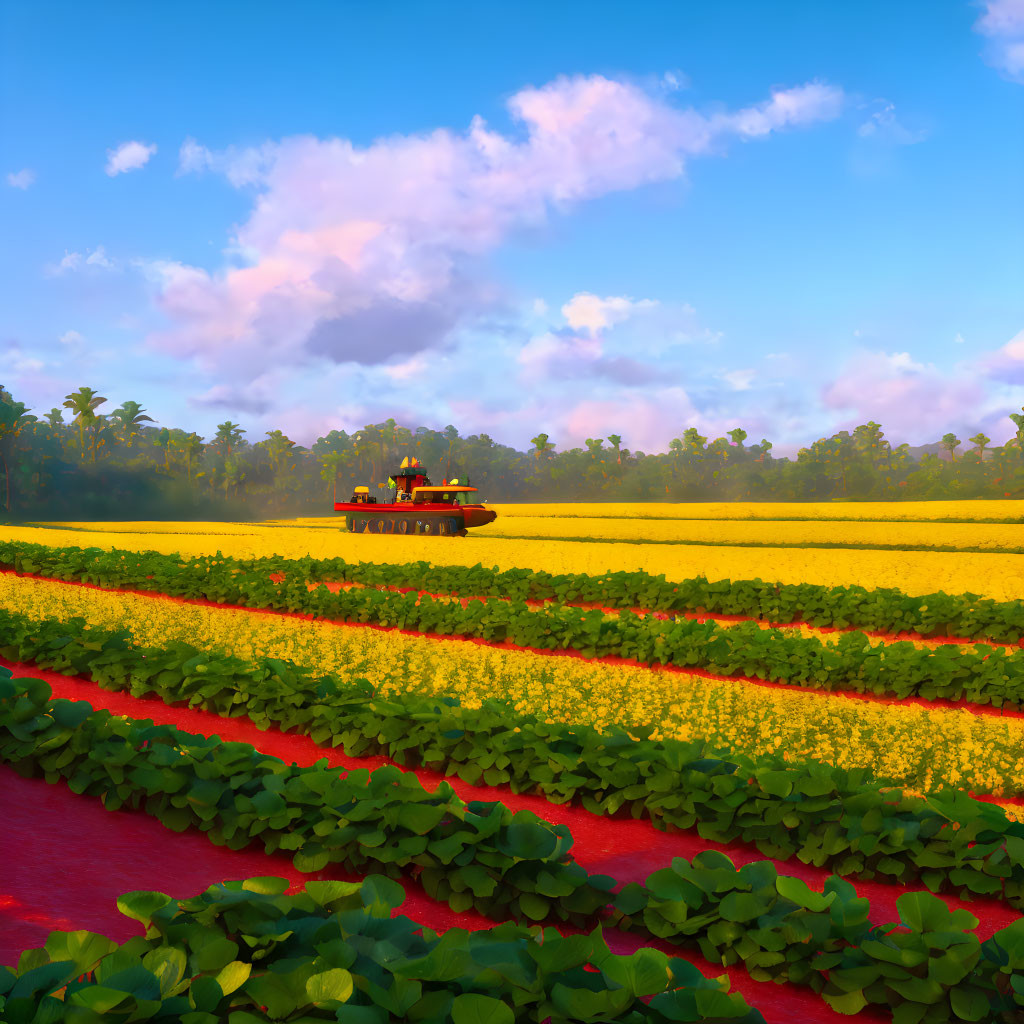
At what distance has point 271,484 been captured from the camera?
3583 inches

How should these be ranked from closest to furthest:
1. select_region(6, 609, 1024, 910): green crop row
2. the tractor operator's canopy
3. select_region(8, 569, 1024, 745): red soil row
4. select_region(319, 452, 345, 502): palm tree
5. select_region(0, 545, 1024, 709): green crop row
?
select_region(6, 609, 1024, 910): green crop row → select_region(8, 569, 1024, 745): red soil row → select_region(0, 545, 1024, 709): green crop row → the tractor operator's canopy → select_region(319, 452, 345, 502): palm tree

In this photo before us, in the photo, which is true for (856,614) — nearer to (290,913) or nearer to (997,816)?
(997,816)

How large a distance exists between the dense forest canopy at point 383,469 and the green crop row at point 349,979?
4753 cm

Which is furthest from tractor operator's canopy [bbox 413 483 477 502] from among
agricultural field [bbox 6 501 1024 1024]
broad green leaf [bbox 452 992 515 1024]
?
broad green leaf [bbox 452 992 515 1024]

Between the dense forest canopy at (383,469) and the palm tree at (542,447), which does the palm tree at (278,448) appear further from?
the palm tree at (542,447)

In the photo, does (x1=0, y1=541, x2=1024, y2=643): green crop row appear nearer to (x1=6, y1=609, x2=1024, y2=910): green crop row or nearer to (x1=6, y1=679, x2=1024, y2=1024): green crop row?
(x1=6, y1=609, x2=1024, y2=910): green crop row

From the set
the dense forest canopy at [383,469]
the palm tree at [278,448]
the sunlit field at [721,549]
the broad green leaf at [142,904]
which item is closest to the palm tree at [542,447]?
the dense forest canopy at [383,469]

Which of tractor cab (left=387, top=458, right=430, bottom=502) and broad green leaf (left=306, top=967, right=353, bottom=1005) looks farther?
tractor cab (left=387, top=458, right=430, bottom=502)

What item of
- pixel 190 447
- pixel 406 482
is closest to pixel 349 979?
pixel 406 482

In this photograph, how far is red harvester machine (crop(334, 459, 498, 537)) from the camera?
2722 cm

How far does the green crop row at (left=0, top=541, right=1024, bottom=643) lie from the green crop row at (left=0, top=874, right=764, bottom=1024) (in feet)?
35.8

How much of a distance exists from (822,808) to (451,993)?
303cm

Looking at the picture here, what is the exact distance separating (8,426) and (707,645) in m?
Result: 64.7

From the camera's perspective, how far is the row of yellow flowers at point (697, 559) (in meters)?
15.9
